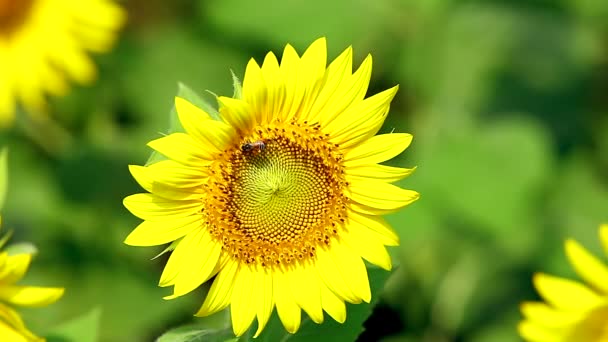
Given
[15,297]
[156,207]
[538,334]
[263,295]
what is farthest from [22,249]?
[538,334]

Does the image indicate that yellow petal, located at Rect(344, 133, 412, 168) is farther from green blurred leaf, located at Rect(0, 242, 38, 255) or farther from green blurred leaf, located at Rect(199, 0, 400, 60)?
green blurred leaf, located at Rect(199, 0, 400, 60)

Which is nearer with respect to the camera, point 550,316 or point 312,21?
point 550,316

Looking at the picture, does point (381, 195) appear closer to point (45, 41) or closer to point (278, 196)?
point (278, 196)

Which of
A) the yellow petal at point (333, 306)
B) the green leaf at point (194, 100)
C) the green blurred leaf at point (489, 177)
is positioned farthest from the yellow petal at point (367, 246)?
the green blurred leaf at point (489, 177)

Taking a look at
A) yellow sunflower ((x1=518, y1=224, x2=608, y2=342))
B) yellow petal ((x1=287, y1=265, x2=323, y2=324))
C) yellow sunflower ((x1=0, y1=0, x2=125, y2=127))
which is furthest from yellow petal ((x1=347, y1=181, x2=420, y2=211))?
yellow sunflower ((x1=0, y1=0, x2=125, y2=127))

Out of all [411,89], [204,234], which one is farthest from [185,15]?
[204,234]

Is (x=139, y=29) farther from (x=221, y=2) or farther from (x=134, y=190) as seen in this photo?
(x=134, y=190)

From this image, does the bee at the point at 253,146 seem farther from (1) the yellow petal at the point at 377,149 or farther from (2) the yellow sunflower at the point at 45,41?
(2) the yellow sunflower at the point at 45,41
